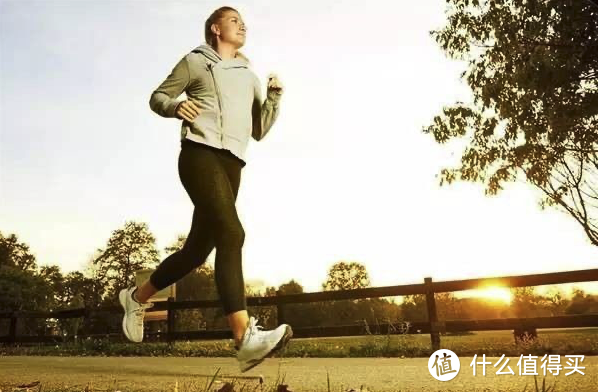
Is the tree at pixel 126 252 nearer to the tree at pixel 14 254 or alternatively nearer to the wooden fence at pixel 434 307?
the tree at pixel 14 254

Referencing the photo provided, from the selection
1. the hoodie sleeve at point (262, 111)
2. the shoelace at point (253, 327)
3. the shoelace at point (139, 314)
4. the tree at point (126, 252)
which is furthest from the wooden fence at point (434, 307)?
the tree at point (126, 252)

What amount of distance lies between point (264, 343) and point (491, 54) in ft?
31.3

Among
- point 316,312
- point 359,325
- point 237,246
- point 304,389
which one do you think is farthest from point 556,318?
point 316,312

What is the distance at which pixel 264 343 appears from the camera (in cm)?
239

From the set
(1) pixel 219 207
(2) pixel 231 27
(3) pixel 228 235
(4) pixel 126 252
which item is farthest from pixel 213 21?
(4) pixel 126 252

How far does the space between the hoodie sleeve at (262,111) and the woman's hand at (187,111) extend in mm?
486

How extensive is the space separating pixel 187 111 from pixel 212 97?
0.63 feet

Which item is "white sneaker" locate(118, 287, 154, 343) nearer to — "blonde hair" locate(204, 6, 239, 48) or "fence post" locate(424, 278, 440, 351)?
"blonde hair" locate(204, 6, 239, 48)

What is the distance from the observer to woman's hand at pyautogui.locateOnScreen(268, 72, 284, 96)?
3.02 m

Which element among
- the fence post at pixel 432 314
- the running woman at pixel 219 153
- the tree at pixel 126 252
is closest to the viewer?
the running woman at pixel 219 153

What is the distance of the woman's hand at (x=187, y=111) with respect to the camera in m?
2.62

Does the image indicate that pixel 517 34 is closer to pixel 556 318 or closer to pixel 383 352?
pixel 556 318

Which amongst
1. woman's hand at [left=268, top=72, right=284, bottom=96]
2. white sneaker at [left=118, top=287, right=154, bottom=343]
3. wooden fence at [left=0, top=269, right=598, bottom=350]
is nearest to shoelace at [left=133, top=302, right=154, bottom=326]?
white sneaker at [left=118, top=287, right=154, bottom=343]

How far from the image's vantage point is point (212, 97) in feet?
9.03
